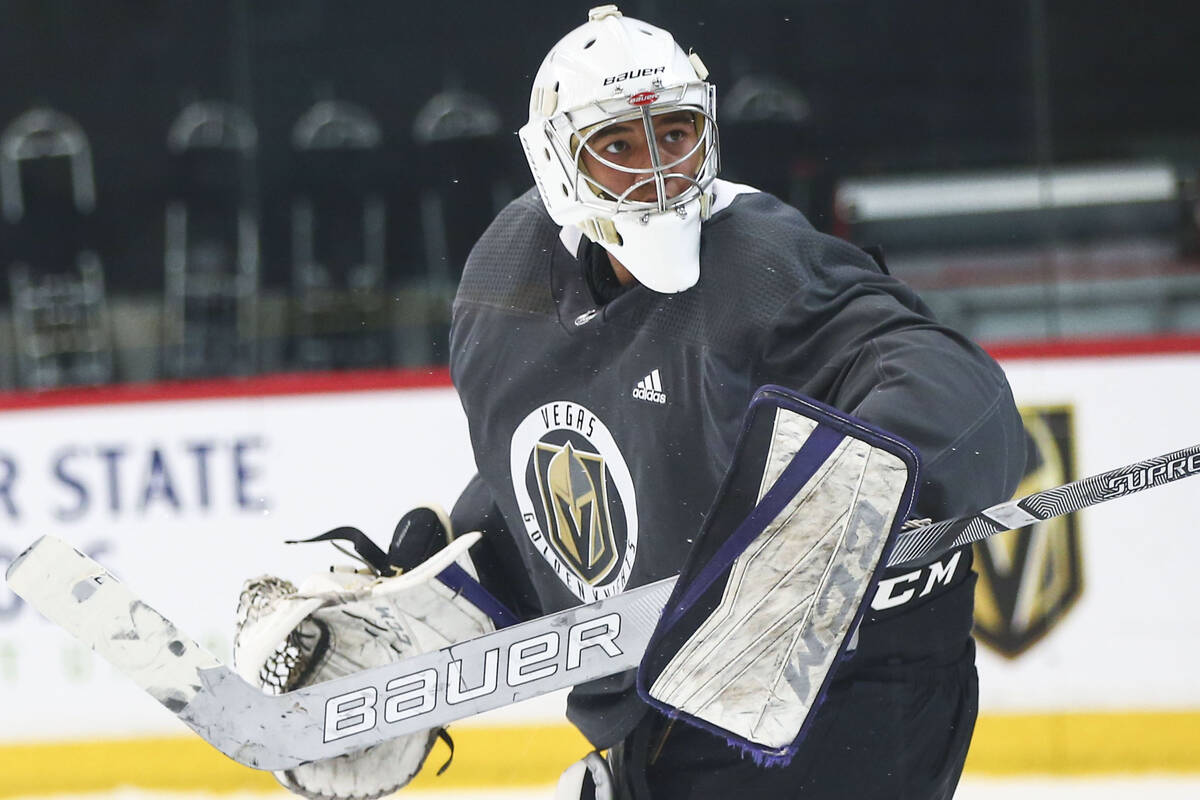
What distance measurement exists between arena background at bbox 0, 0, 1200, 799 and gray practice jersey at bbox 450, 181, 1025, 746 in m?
1.23

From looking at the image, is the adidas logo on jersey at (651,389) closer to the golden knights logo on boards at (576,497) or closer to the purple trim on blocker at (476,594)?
the golden knights logo on boards at (576,497)

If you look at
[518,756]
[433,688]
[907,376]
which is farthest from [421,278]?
[907,376]

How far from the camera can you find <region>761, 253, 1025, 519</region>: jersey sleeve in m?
1.14

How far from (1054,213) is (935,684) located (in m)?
1.86

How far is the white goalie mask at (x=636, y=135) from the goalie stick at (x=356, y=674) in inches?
13.6

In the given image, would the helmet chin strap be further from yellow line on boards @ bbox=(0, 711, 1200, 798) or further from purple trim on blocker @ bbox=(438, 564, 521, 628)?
yellow line on boards @ bbox=(0, 711, 1200, 798)

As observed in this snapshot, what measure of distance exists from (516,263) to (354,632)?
1.41 feet

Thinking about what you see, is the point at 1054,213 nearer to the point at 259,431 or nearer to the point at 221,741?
the point at 259,431

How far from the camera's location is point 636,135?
146 cm

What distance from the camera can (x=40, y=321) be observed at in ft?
11.0

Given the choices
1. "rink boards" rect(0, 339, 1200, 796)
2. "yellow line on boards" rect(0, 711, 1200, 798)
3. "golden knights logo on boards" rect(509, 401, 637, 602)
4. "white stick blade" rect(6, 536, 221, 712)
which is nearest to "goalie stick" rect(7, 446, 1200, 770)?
"white stick blade" rect(6, 536, 221, 712)

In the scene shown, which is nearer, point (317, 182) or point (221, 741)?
point (221, 741)

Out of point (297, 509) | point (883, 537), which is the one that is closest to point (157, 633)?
point (883, 537)

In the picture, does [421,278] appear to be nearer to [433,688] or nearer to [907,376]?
[433,688]
